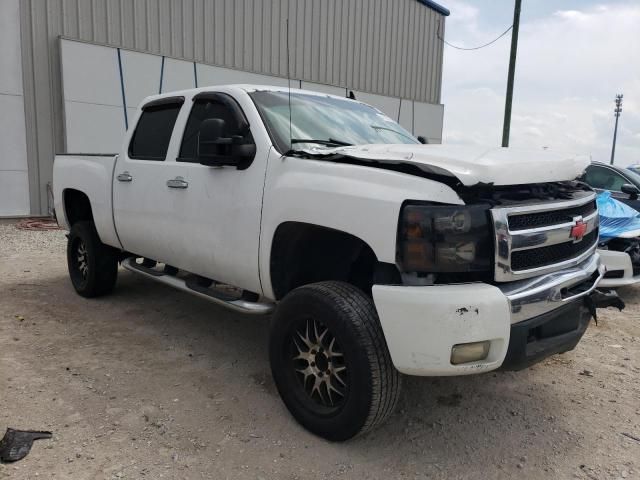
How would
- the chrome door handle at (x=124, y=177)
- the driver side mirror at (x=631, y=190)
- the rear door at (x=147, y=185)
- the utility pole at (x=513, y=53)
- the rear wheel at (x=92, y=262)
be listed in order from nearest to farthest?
the rear door at (x=147, y=185)
the chrome door handle at (x=124, y=177)
the rear wheel at (x=92, y=262)
the driver side mirror at (x=631, y=190)
the utility pole at (x=513, y=53)

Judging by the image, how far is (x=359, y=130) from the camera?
12.6ft

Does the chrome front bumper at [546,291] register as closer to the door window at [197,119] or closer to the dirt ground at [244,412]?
the dirt ground at [244,412]

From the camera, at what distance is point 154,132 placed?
4492 mm

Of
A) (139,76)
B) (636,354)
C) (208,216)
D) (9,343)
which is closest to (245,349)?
(208,216)

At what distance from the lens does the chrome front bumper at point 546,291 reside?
2.44 meters

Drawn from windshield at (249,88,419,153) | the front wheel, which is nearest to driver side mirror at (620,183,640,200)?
windshield at (249,88,419,153)

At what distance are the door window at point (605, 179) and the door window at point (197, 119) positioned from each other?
5.96m

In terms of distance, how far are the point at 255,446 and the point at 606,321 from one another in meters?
3.87

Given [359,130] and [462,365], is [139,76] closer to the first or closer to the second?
[359,130]

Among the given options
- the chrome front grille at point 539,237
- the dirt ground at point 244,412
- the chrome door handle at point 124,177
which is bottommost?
the dirt ground at point 244,412

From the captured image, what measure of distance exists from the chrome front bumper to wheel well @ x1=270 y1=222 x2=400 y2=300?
839 millimetres

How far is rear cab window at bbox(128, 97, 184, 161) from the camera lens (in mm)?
4277

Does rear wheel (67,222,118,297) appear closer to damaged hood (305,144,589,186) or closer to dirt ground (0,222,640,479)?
dirt ground (0,222,640,479)

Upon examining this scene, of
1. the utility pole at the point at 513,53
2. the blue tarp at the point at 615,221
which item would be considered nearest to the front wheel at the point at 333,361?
the blue tarp at the point at 615,221
